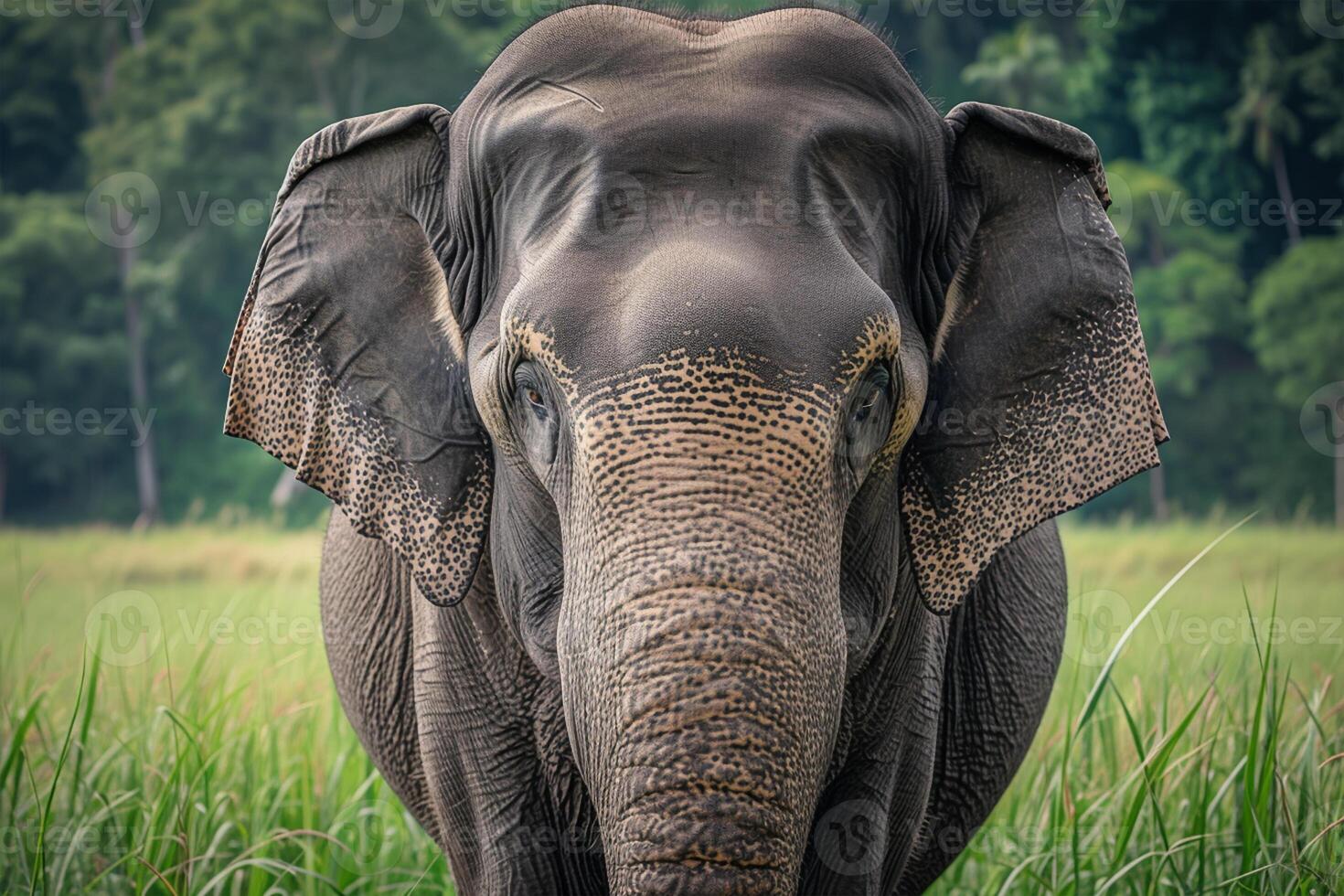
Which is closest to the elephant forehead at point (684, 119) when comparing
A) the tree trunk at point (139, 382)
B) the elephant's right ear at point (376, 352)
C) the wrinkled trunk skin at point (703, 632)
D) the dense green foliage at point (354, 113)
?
the elephant's right ear at point (376, 352)

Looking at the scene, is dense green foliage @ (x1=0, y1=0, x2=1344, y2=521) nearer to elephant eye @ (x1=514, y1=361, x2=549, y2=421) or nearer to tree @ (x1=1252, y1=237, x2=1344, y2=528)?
tree @ (x1=1252, y1=237, x2=1344, y2=528)

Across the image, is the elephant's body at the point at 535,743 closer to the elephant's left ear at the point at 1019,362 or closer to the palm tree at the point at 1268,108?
the elephant's left ear at the point at 1019,362

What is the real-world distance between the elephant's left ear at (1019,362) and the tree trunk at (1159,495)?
17806mm

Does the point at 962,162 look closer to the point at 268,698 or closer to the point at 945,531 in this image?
the point at 945,531

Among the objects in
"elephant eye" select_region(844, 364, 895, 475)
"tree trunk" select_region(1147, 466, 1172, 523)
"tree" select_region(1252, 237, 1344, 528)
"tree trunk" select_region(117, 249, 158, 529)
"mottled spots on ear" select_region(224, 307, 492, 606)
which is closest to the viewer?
"elephant eye" select_region(844, 364, 895, 475)

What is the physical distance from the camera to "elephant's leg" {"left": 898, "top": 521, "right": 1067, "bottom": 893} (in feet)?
11.2

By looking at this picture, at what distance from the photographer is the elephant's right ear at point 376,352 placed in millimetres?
2619

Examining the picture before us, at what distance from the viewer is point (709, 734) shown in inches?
71.1

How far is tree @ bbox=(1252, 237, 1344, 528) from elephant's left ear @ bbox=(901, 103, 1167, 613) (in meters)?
16.7

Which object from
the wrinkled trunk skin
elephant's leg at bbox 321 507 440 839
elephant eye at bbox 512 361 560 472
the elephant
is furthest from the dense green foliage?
the wrinkled trunk skin

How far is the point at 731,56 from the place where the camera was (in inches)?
93.4

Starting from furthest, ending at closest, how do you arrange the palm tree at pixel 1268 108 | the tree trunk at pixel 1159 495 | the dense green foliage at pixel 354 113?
the tree trunk at pixel 1159 495 < the dense green foliage at pixel 354 113 < the palm tree at pixel 1268 108

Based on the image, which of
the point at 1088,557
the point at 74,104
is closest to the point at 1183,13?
the point at 1088,557

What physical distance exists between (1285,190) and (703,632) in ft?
66.9
